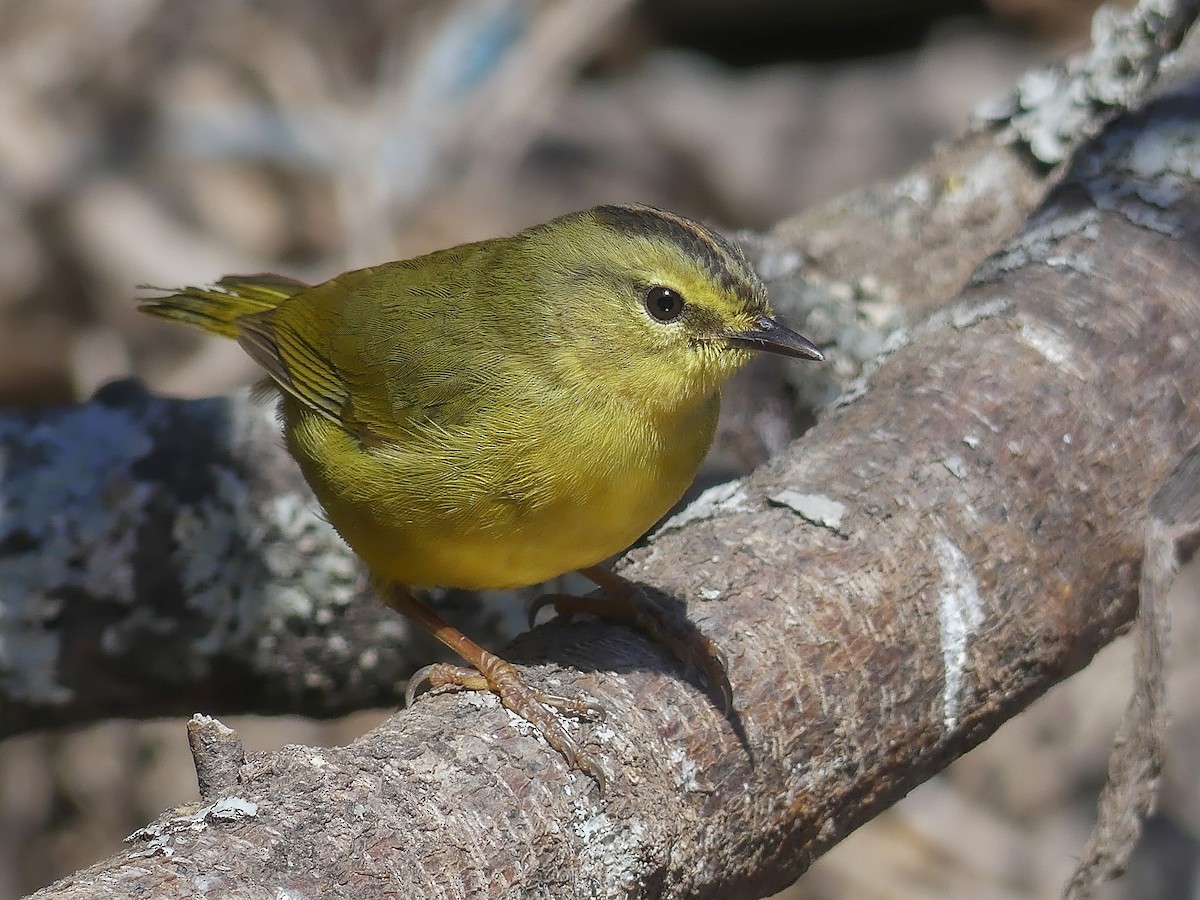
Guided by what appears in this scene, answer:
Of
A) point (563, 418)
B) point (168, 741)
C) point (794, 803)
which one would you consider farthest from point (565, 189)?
point (794, 803)

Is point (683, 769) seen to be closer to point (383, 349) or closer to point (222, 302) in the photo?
point (383, 349)

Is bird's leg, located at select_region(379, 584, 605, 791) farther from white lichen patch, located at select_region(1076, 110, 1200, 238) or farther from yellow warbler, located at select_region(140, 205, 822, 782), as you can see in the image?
white lichen patch, located at select_region(1076, 110, 1200, 238)

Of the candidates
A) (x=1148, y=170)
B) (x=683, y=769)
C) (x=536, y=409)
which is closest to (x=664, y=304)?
(x=536, y=409)

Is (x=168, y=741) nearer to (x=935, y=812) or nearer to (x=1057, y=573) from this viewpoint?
(x=935, y=812)

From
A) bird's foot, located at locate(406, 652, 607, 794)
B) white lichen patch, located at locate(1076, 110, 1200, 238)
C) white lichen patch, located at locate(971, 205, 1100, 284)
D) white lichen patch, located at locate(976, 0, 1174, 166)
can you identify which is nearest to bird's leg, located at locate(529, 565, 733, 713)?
bird's foot, located at locate(406, 652, 607, 794)

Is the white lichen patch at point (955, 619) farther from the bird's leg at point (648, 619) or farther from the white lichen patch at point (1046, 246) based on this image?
the white lichen patch at point (1046, 246)

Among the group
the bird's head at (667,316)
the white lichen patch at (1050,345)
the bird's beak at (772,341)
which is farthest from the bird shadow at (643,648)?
the white lichen patch at (1050,345)
